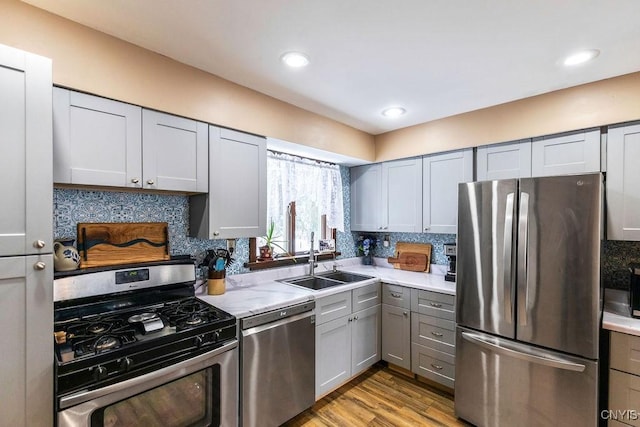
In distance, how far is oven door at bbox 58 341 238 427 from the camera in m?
1.26

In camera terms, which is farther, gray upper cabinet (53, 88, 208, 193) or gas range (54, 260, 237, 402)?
gray upper cabinet (53, 88, 208, 193)

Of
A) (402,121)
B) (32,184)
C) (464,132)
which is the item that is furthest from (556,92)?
(32,184)

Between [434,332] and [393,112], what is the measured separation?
6.60 feet

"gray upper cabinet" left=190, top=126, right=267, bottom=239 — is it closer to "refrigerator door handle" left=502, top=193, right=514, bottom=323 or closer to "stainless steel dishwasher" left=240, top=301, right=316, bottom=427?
"stainless steel dishwasher" left=240, top=301, right=316, bottom=427

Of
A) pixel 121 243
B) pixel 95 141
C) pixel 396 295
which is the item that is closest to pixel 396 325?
pixel 396 295

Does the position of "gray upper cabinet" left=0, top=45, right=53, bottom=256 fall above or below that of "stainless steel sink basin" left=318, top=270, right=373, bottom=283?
above

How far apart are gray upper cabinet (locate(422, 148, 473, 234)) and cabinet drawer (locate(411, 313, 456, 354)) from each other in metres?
0.84

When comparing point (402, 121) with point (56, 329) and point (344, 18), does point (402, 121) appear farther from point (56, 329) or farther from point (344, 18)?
point (56, 329)

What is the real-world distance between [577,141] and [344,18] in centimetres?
200

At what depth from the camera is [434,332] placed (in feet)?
Answer: 8.46

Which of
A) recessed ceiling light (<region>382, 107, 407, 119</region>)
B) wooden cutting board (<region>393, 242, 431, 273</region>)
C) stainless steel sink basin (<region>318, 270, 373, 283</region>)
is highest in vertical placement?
recessed ceiling light (<region>382, 107, 407, 119</region>)

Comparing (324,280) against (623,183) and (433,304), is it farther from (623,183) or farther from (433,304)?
(623,183)

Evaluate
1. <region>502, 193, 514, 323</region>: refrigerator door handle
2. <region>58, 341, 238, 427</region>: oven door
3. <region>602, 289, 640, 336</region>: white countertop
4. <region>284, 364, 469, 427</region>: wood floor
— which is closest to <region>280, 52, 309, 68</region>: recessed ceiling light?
<region>502, 193, 514, 323</region>: refrigerator door handle

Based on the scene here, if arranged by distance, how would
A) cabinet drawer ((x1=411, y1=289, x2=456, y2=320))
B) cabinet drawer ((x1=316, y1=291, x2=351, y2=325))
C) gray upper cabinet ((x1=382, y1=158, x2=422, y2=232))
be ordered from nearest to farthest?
cabinet drawer ((x1=316, y1=291, x2=351, y2=325))
cabinet drawer ((x1=411, y1=289, x2=456, y2=320))
gray upper cabinet ((x1=382, y1=158, x2=422, y2=232))
